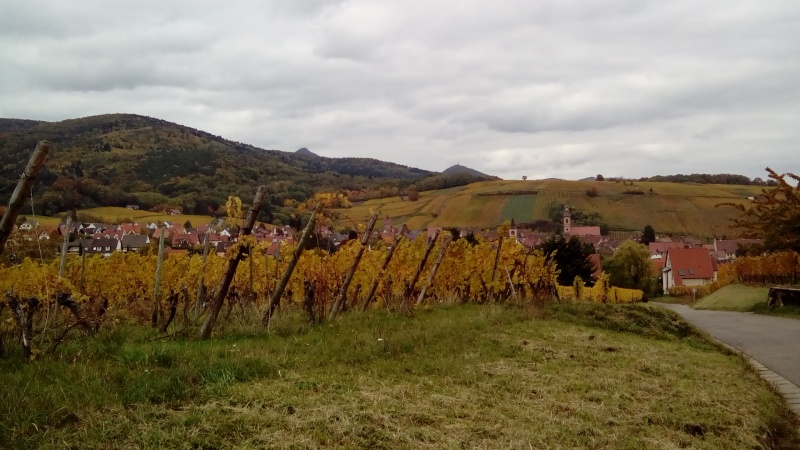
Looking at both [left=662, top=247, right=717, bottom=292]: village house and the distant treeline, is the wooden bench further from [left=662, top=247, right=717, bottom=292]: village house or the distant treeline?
the distant treeline

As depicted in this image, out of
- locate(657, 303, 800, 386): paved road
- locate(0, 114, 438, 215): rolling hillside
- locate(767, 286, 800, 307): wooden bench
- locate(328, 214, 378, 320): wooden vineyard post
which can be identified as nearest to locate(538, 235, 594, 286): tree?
Result: locate(0, 114, 438, 215): rolling hillside

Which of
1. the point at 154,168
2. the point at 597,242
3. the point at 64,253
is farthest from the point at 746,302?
the point at 154,168

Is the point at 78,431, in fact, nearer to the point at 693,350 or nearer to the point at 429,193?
the point at 693,350

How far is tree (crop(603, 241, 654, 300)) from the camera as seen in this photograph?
58938 millimetres

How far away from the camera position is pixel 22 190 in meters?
4.34

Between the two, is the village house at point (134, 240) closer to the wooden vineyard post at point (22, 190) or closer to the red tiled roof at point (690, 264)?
the wooden vineyard post at point (22, 190)

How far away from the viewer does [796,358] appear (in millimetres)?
10180

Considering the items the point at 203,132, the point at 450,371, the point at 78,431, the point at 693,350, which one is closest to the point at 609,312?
the point at 693,350

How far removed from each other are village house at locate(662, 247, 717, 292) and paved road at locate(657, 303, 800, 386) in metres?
55.0

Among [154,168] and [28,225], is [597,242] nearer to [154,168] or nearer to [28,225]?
[154,168]

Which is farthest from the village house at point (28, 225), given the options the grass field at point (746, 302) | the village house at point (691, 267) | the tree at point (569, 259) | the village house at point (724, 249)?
the village house at point (724, 249)

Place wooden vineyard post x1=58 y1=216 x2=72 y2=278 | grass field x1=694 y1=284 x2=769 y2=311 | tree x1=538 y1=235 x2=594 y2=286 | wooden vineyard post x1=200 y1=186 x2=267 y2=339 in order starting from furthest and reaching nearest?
tree x1=538 y1=235 x2=594 y2=286 → grass field x1=694 y1=284 x2=769 y2=311 → wooden vineyard post x1=58 y1=216 x2=72 y2=278 → wooden vineyard post x1=200 y1=186 x2=267 y2=339

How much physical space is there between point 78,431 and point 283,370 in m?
2.24

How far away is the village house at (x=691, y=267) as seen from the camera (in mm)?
69438
